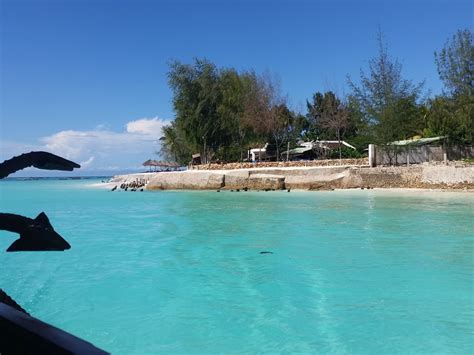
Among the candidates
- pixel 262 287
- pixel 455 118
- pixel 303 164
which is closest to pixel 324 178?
pixel 303 164

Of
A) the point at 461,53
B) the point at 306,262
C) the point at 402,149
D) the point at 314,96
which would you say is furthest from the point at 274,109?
the point at 306,262

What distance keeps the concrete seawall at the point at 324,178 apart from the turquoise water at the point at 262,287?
13.9m

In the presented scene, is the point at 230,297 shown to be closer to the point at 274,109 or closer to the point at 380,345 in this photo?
the point at 380,345

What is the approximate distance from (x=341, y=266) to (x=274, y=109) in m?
33.6

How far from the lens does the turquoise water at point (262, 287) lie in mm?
5082

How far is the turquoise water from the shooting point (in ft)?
16.7

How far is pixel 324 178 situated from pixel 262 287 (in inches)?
946

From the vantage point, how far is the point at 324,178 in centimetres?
3031

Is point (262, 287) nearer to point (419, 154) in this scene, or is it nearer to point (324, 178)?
point (324, 178)

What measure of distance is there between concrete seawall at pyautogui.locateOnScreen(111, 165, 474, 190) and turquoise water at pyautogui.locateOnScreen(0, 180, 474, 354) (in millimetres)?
13923

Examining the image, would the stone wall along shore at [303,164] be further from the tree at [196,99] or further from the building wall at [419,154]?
the tree at [196,99]

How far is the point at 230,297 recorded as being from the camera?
657cm

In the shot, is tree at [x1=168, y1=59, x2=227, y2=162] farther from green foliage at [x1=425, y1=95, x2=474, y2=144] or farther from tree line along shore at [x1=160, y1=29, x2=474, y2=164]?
green foliage at [x1=425, y1=95, x2=474, y2=144]

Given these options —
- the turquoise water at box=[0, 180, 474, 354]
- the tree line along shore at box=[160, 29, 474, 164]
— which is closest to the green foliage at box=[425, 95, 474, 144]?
the tree line along shore at box=[160, 29, 474, 164]
